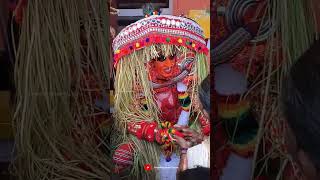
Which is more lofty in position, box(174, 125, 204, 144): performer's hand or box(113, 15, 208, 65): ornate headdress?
box(113, 15, 208, 65): ornate headdress

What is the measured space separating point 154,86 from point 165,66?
0.15m

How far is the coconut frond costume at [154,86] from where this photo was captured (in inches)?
139

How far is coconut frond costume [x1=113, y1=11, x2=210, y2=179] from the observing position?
3.53 metres

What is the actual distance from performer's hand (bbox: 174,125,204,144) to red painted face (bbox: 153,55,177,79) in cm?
34

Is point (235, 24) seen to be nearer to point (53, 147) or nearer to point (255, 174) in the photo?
point (255, 174)

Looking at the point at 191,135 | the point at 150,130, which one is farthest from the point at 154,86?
the point at 191,135

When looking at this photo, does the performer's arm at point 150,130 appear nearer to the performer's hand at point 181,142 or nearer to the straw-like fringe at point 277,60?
the performer's hand at point 181,142

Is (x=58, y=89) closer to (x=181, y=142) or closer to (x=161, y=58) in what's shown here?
(x=161, y=58)

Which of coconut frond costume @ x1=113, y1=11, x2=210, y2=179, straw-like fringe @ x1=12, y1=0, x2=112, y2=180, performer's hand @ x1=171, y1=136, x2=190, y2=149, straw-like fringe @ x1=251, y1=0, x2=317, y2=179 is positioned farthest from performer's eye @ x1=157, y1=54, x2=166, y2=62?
straw-like fringe @ x1=251, y1=0, x2=317, y2=179

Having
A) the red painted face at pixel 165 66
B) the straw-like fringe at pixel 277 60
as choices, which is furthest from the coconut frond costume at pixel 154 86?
the straw-like fringe at pixel 277 60

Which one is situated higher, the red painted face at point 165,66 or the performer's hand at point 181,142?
the red painted face at point 165,66

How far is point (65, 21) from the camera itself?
12.3 feet

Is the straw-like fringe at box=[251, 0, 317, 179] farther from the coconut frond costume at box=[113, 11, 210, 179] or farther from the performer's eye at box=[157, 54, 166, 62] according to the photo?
the performer's eye at box=[157, 54, 166, 62]

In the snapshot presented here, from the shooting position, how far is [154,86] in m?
3.58
